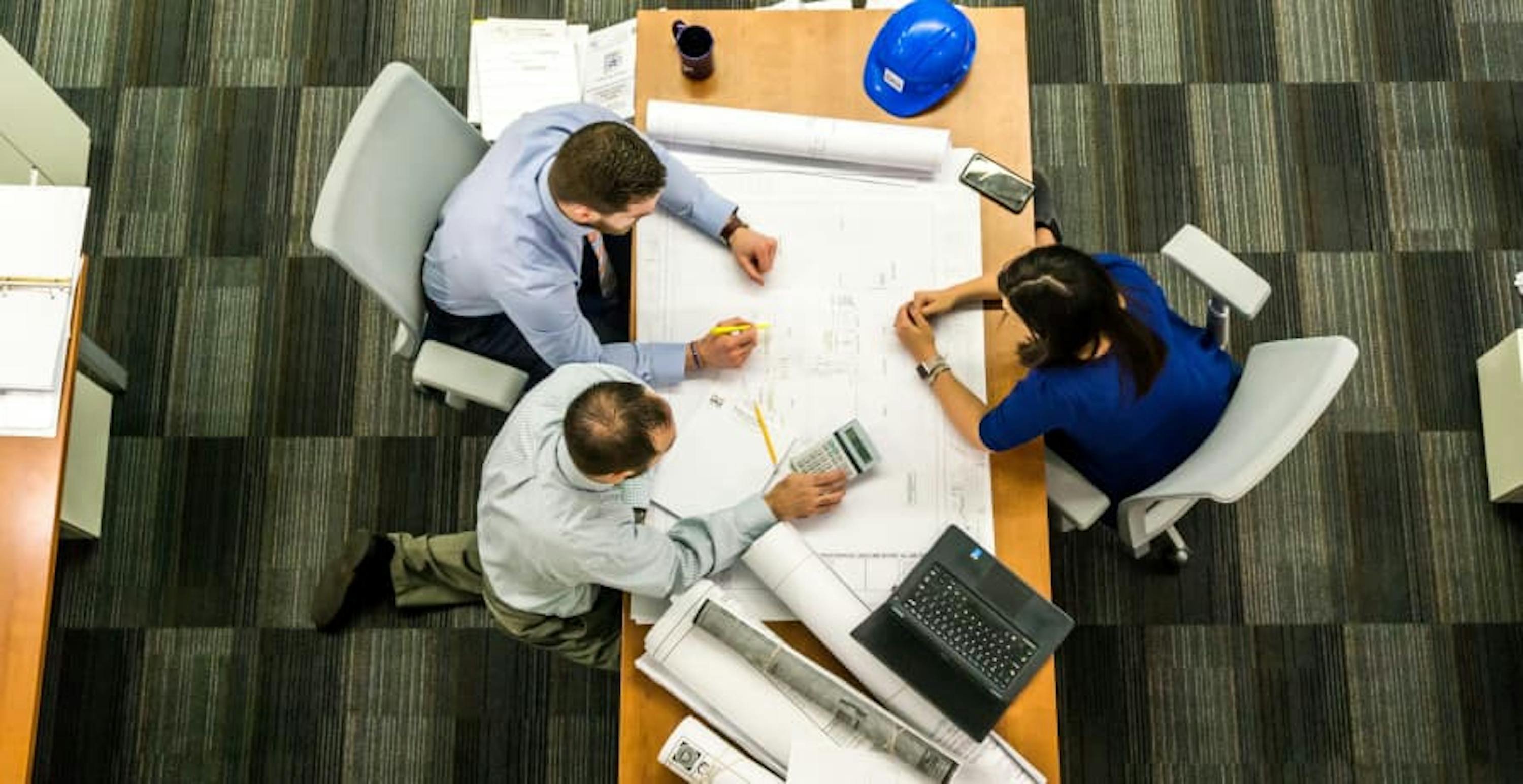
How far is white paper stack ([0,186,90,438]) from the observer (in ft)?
6.13

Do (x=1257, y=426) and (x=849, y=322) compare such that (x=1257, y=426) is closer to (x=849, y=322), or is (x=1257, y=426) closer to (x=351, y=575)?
(x=849, y=322)

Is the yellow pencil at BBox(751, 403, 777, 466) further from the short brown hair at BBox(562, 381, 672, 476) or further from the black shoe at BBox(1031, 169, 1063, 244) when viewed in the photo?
the black shoe at BBox(1031, 169, 1063, 244)

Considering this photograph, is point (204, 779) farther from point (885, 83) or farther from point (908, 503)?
point (885, 83)

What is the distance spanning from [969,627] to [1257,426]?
0.54m

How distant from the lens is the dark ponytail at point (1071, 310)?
5.22 feet

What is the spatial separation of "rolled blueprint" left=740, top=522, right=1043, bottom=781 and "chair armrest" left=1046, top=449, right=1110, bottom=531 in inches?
15.8

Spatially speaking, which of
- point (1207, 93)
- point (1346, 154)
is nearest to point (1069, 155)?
point (1207, 93)

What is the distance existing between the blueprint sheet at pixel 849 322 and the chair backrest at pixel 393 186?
39 cm

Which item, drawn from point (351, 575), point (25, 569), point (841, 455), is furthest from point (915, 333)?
point (25, 569)

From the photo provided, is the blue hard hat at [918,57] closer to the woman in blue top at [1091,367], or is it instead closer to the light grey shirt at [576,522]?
the woman in blue top at [1091,367]

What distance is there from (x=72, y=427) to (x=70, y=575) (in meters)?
0.36

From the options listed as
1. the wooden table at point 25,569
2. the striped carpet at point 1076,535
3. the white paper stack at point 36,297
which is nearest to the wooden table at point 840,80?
the striped carpet at point 1076,535

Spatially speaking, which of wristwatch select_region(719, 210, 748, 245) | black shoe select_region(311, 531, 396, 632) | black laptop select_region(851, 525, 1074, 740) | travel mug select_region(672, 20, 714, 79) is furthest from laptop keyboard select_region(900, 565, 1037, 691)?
black shoe select_region(311, 531, 396, 632)

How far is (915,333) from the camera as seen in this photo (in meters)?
1.77
